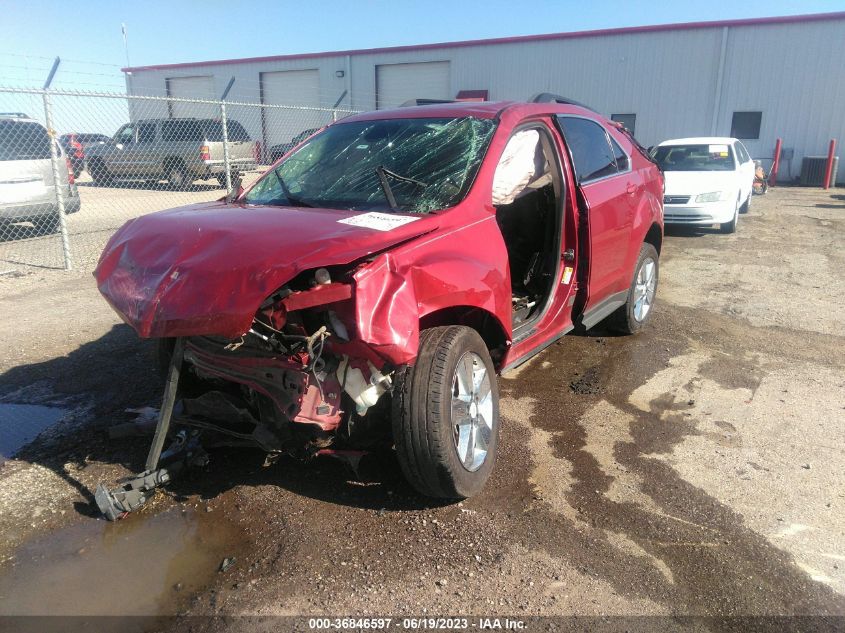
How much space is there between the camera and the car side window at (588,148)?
14.1ft

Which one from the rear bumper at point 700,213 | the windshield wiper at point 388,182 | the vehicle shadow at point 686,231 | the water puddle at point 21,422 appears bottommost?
the vehicle shadow at point 686,231

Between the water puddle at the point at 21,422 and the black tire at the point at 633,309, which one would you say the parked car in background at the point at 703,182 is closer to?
the black tire at the point at 633,309

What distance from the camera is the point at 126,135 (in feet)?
58.3

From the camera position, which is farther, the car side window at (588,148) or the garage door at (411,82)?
the garage door at (411,82)

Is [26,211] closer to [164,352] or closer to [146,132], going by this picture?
[164,352]

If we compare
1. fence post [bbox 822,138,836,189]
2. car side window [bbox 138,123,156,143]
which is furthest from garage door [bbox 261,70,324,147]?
fence post [bbox 822,138,836,189]

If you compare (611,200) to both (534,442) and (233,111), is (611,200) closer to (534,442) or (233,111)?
(534,442)

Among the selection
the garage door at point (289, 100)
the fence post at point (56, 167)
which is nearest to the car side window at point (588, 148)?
the fence post at point (56, 167)

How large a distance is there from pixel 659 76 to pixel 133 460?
23634mm

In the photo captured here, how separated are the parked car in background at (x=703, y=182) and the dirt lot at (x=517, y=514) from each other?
20.5ft

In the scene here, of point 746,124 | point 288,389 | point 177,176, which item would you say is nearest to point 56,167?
point 288,389

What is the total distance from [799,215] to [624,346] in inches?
421

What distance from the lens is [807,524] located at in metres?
2.93

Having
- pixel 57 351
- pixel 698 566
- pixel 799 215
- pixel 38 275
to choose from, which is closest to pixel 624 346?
pixel 698 566
